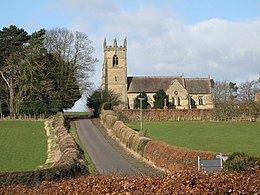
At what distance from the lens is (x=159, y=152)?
31.0 metres

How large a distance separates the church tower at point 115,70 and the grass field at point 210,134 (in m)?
25.0

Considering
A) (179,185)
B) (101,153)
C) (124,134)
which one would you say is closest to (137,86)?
(124,134)

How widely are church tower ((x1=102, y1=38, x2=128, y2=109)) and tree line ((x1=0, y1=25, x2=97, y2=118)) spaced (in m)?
19.2

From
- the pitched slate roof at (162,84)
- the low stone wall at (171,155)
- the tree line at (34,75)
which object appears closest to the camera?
the low stone wall at (171,155)

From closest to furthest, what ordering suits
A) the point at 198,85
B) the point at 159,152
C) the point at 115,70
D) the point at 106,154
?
the point at 159,152 < the point at 106,154 < the point at 115,70 < the point at 198,85

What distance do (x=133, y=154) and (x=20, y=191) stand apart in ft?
91.6

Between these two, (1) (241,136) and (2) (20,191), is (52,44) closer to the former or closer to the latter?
(1) (241,136)

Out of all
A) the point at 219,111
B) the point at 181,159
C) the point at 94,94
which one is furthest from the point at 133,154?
the point at 94,94

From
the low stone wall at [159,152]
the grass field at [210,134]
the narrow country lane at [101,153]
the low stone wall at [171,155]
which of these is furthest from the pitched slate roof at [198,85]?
the low stone wall at [171,155]

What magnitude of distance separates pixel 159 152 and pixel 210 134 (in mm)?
23427

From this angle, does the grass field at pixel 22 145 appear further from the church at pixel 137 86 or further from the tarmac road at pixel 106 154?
the church at pixel 137 86

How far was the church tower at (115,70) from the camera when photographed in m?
90.2

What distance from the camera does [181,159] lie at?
2647 centimetres

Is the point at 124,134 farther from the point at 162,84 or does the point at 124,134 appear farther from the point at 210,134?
the point at 162,84
